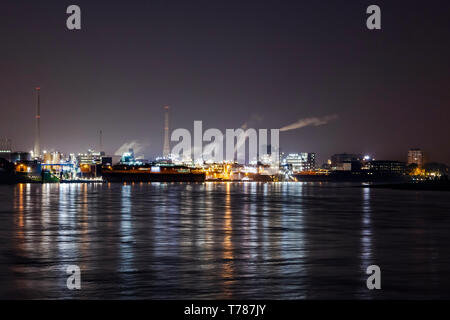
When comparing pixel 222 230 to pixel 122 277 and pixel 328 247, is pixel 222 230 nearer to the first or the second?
pixel 328 247

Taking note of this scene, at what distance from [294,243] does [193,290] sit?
10873 millimetres

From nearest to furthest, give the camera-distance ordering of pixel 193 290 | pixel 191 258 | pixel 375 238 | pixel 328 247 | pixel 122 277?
1. pixel 193 290
2. pixel 122 277
3. pixel 191 258
4. pixel 328 247
5. pixel 375 238

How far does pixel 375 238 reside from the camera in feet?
88.6

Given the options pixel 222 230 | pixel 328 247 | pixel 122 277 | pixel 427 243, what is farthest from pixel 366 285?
pixel 222 230

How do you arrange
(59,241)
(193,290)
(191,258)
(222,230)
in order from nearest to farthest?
(193,290) < (191,258) < (59,241) < (222,230)

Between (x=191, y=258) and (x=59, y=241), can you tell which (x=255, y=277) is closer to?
(x=191, y=258)

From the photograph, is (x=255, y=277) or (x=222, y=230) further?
(x=222, y=230)

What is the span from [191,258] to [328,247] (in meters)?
5.87

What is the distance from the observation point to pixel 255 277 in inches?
624

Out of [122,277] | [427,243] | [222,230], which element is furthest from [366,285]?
[222,230]

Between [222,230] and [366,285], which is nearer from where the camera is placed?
[366,285]

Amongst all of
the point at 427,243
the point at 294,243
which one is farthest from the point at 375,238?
the point at 294,243
